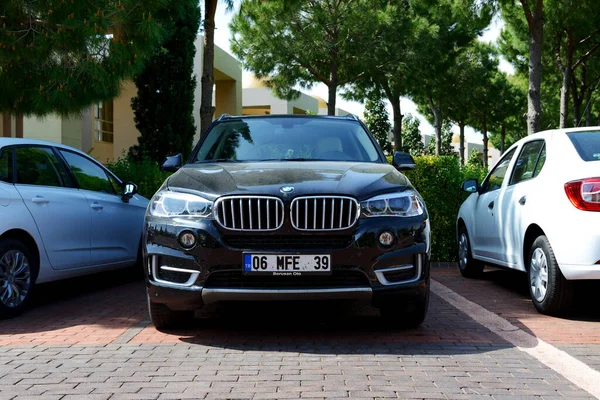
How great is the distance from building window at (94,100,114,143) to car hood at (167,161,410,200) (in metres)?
20.0

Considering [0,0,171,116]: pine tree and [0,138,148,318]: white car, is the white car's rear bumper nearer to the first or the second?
[0,138,148,318]: white car

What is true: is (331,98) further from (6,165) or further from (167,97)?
(6,165)

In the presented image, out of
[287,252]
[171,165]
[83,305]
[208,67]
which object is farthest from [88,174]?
[208,67]

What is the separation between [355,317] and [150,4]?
17.9 feet

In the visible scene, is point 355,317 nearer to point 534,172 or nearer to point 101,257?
point 534,172

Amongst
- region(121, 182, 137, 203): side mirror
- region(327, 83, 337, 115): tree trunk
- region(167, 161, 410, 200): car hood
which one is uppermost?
region(327, 83, 337, 115): tree trunk

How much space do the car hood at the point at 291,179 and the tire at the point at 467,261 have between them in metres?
3.44

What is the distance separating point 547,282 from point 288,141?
2.58 m

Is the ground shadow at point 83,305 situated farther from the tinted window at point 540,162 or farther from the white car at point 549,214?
the tinted window at point 540,162

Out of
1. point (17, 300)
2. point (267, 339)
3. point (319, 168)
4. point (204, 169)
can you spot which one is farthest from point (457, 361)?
point (17, 300)

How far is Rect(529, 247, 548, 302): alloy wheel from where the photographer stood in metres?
6.34

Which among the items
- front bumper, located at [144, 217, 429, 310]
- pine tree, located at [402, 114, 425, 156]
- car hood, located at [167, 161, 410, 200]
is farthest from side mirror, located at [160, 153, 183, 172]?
pine tree, located at [402, 114, 425, 156]

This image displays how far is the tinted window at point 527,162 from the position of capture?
7.08 m

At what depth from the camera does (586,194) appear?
5812 millimetres
